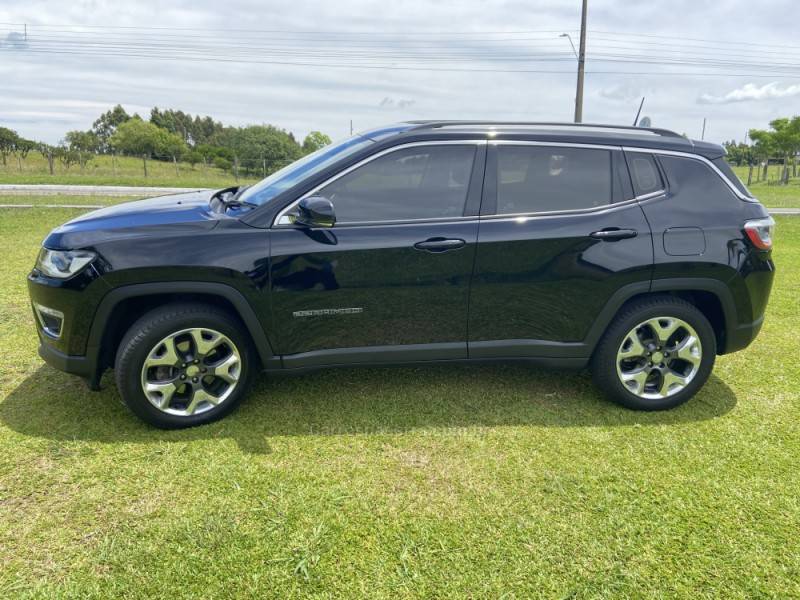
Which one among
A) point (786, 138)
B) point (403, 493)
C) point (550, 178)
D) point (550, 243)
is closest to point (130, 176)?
point (550, 178)

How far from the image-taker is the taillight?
354 cm

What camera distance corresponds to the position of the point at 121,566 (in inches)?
89.9

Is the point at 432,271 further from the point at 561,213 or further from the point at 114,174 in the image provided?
the point at 114,174

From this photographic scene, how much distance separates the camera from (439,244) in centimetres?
327

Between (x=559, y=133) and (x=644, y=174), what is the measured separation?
2.03ft

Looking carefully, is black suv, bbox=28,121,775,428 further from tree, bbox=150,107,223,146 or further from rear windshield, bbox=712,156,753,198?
tree, bbox=150,107,223,146

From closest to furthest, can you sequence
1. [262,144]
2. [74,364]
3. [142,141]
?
[74,364] < [142,141] < [262,144]

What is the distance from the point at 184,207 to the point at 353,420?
5.74ft

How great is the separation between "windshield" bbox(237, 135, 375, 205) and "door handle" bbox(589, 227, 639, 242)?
151 cm

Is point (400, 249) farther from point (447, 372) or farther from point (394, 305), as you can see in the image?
point (447, 372)

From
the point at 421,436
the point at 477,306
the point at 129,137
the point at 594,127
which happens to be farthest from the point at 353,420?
the point at 129,137

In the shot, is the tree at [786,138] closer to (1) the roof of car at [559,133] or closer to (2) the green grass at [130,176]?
(2) the green grass at [130,176]

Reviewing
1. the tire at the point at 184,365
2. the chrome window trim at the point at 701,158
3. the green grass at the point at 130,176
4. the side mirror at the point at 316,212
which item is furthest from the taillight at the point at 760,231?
the green grass at the point at 130,176

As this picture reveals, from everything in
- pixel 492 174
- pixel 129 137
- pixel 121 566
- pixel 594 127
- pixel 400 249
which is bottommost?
pixel 121 566
